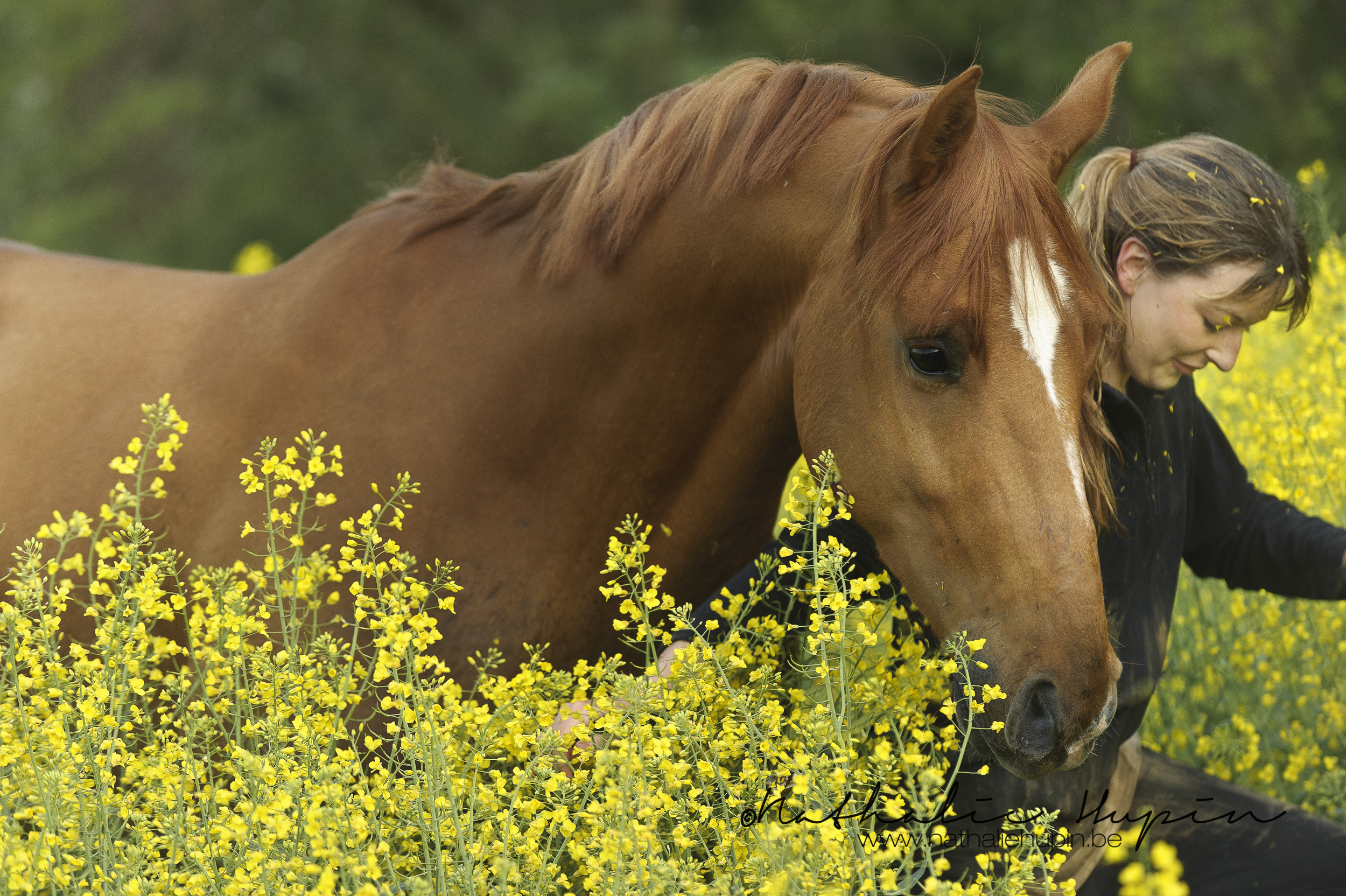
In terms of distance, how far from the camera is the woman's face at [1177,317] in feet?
7.88

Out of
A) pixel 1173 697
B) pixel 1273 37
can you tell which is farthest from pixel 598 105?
pixel 1173 697

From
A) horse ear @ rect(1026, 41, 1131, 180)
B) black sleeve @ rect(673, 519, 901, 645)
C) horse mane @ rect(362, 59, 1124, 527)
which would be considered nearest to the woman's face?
horse mane @ rect(362, 59, 1124, 527)

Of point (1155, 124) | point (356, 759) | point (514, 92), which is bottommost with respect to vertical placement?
point (356, 759)

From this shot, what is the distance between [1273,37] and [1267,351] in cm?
959

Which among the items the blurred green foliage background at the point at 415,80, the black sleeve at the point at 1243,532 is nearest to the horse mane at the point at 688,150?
the black sleeve at the point at 1243,532

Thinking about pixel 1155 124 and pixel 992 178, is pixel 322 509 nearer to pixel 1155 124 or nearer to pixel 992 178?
pixel 992 178

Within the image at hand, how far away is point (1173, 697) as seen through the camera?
136 inches

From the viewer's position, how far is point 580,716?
1968 mm

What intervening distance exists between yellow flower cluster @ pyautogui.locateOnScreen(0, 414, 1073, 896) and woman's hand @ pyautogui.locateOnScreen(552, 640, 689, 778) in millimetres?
30

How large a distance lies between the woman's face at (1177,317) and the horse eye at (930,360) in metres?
0.68

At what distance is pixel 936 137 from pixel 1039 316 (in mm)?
362

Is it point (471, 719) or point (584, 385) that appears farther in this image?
point (584, 385)

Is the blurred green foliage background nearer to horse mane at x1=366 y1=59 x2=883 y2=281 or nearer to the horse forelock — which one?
horse mane at x1=366 y1=59 x2=883 y2=281

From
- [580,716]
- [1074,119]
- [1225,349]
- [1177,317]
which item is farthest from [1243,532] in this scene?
[580,716]
